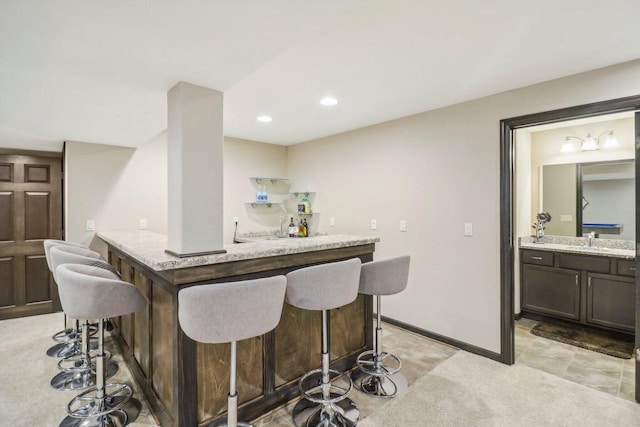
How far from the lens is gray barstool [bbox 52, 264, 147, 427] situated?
1.68 meters

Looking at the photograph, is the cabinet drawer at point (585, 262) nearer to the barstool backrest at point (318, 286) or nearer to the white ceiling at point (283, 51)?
the white ceiling at point (283, 51)

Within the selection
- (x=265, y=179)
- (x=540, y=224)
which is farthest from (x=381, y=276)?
(x=265, y=179)

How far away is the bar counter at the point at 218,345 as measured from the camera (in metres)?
1.74

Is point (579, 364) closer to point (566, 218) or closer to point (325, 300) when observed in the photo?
point (566, 218)

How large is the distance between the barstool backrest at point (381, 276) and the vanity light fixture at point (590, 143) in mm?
3063

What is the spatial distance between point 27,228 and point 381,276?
429 cm

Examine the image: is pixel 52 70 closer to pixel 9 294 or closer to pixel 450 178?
pixel 450 178

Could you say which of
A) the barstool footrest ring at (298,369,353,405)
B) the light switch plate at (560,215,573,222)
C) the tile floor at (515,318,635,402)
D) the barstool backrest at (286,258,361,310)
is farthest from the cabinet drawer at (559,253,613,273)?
the barstool backrest at (286,258,361,310)

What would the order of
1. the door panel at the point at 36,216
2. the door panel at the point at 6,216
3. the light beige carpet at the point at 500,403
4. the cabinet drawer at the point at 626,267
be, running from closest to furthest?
1. the light beige carpet at the point at 500,403
2. the cabinet drawer at the point at 626,267
3. the door panel at the point at 6,216
4. the door panel at the point at 36,216

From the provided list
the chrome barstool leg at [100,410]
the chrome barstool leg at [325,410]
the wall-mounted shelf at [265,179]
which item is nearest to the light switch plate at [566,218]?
the chrome barstool leg at [325,410]

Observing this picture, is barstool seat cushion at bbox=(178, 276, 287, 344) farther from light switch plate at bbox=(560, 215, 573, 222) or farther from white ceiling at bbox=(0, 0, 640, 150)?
light switch plate at bbox=(560, 215, 573, 222)

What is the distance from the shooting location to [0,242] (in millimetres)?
3689

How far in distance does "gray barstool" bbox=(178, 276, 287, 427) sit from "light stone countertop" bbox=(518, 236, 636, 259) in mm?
3464

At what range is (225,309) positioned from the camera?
1.45 metres
